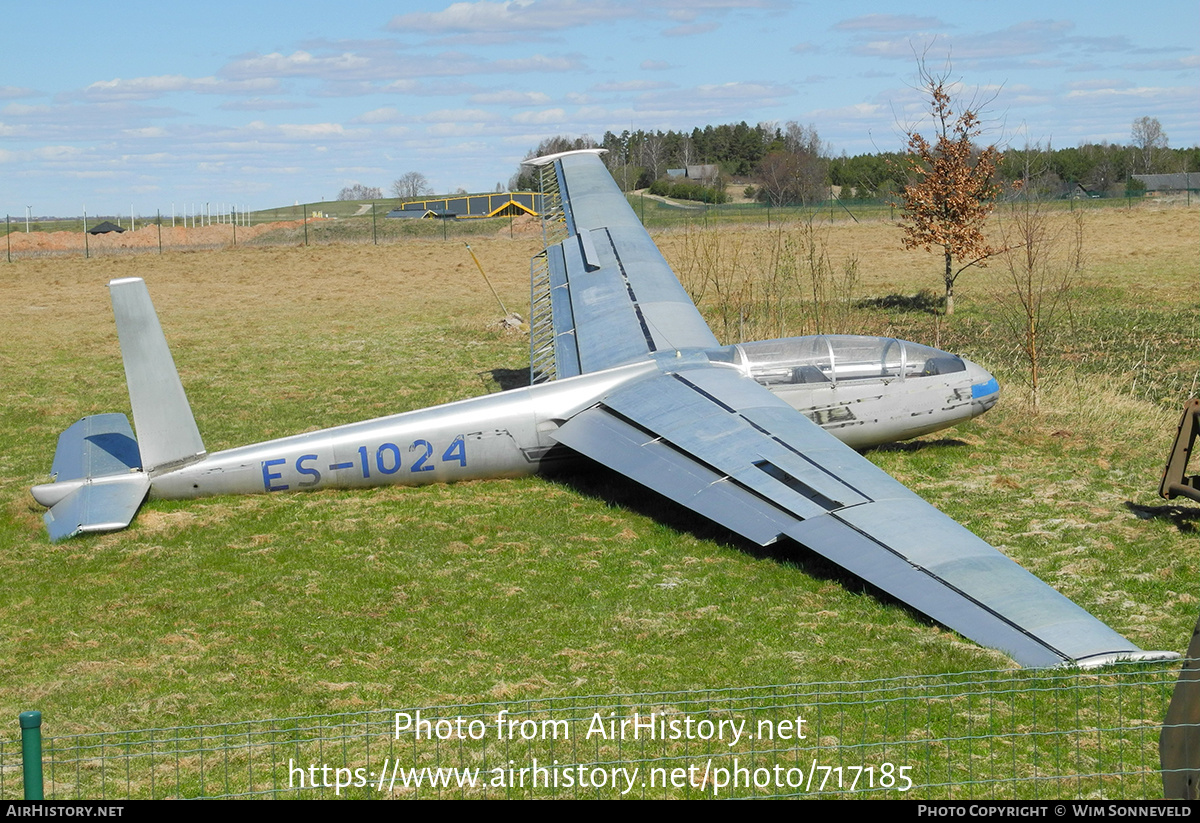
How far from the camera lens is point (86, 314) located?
114 feet

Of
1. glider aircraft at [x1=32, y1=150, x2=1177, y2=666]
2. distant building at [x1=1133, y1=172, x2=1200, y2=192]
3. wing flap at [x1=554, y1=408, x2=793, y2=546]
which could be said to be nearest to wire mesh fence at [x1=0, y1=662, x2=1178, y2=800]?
glider aircraft at [x1=32, y1=150, x2=1177, y2=666]

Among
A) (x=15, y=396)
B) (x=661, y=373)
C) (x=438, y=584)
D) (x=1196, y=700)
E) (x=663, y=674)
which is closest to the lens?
(x=1196, y=700)

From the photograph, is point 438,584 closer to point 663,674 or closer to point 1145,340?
point 663,674

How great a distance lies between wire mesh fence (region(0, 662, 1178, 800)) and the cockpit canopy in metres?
7.29

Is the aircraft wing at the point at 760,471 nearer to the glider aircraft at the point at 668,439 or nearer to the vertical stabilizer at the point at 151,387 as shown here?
the glider aircraft at the point at 668,439

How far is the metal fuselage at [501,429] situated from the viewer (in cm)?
1518

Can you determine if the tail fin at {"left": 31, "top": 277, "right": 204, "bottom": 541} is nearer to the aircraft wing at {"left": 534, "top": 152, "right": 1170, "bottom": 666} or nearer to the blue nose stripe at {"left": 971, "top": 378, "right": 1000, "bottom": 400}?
the aircraft wing at {"left": 534, "top": 152, "right": 1170, "bottom": 666}

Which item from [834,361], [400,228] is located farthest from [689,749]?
[400,228]

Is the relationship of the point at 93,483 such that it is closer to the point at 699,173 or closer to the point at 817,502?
the point at 817,502

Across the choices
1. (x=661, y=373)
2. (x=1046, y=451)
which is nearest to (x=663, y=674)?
(x=661, y=373)

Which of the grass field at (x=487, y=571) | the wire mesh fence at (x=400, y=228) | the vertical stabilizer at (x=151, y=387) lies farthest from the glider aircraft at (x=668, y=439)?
the wire mesh fence at (x=400, y=228)

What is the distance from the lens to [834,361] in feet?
53.6
